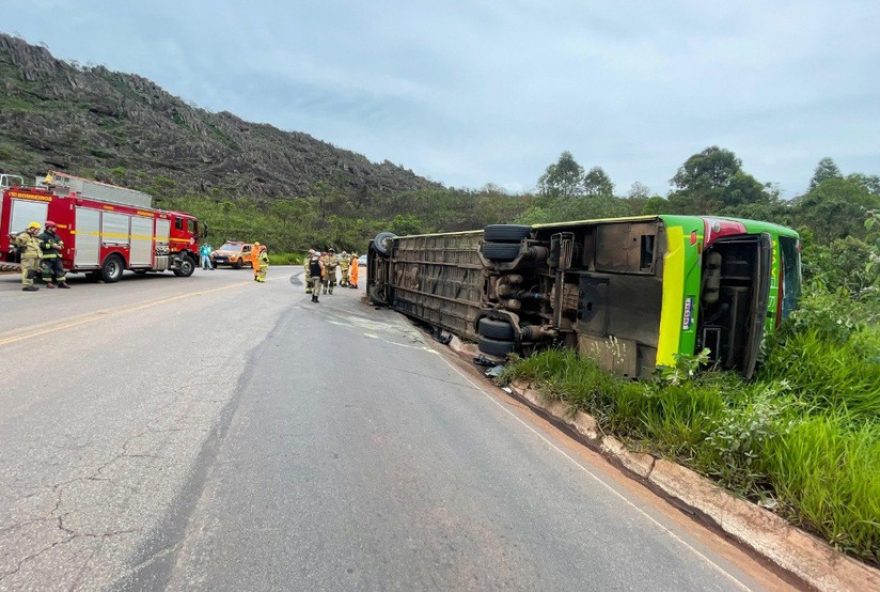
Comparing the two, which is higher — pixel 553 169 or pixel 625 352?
pixel 553 169

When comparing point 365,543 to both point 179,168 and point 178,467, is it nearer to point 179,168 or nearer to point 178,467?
point 178,467

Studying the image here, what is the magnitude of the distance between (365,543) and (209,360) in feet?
14.2

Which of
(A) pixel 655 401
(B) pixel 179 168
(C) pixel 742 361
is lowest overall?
(A) pixel 655 401

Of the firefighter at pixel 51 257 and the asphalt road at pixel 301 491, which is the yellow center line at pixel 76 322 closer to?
the asphalt road at pixel 301 491

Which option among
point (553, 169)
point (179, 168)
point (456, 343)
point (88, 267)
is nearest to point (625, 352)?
point (456, 343)

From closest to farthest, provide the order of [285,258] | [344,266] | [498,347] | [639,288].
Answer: [639,288], [498,347], [344,266], [285,258]

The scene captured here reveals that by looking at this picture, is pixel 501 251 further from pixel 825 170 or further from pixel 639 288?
pixel 825 170

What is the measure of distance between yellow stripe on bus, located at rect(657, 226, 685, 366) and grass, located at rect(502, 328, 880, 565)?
31 centimetres

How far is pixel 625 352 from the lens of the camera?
5.15 meters

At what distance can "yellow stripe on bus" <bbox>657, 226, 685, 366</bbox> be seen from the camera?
4566 mm

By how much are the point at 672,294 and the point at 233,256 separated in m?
30.8

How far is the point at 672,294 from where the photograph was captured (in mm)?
4590

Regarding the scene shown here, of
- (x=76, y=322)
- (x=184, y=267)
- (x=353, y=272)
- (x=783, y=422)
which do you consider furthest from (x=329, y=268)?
(x=783, y=422)

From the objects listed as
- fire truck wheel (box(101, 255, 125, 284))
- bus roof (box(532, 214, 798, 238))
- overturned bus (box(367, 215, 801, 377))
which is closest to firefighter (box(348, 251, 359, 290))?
fire truck wheel (box(101, 255, 125, 284))
